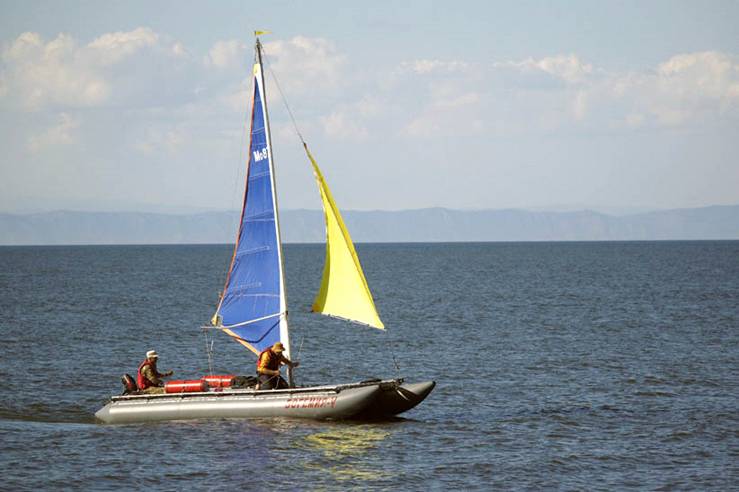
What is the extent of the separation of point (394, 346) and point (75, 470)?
28739 millimetres

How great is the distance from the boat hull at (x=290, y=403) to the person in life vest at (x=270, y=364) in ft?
1.67

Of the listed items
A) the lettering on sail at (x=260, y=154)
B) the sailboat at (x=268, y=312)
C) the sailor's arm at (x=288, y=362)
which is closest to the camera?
the sailboat at (x=268, y=312)

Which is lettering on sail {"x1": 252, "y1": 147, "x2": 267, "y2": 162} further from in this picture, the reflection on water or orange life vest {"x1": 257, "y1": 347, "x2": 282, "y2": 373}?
the reflection on water

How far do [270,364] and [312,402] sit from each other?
1.75 metres

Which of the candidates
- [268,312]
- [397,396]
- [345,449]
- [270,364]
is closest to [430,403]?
[397,396]

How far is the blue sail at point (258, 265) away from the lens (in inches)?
1275

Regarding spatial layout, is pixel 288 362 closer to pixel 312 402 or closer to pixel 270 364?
pixel 270 364

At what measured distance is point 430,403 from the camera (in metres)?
37.6

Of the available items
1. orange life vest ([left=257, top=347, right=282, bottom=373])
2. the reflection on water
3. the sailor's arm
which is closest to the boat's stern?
the reflection on water

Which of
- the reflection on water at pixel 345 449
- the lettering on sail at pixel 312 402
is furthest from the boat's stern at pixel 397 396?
the lettering on sail at pixel 312 402

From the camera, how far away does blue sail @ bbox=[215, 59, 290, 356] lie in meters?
32.4

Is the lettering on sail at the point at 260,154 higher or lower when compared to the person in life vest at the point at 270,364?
higher

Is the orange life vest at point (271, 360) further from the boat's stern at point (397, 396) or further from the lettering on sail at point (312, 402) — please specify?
the boat's stern at point (397, 396)

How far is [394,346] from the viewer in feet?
180
